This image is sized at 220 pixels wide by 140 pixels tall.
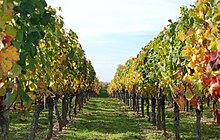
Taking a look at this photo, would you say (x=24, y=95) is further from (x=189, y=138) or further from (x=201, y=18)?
(x=189, y=138)

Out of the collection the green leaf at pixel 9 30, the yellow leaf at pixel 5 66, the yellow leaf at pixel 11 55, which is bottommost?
the yellow leaf at pixel 5 66

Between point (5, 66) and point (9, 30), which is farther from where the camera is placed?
point (9, 30)

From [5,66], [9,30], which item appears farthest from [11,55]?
[9,30]

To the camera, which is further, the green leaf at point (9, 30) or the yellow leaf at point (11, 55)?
the green leaf at point (9, 30)

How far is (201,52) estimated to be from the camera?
3357mm

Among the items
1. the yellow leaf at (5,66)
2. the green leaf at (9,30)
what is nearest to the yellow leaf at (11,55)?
the yellow leaf at (5,66)

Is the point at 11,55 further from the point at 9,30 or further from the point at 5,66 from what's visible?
the point at 9,30

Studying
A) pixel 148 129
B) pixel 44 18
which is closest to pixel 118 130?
pixel 148 129

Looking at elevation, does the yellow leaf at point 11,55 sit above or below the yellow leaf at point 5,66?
above

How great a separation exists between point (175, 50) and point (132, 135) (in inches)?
298

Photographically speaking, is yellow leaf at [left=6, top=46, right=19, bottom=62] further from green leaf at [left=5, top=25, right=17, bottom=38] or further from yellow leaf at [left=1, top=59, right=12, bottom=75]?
green leaf at [left=5, top=25, right=17, bottom=38]

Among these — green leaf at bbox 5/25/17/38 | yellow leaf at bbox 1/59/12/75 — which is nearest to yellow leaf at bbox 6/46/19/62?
yellow leaf at bbox 1/59/12/75

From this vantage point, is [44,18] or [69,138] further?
[69,138]

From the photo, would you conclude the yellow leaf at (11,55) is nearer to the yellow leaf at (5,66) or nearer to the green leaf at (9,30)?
the yellow leaf at (5,66)
